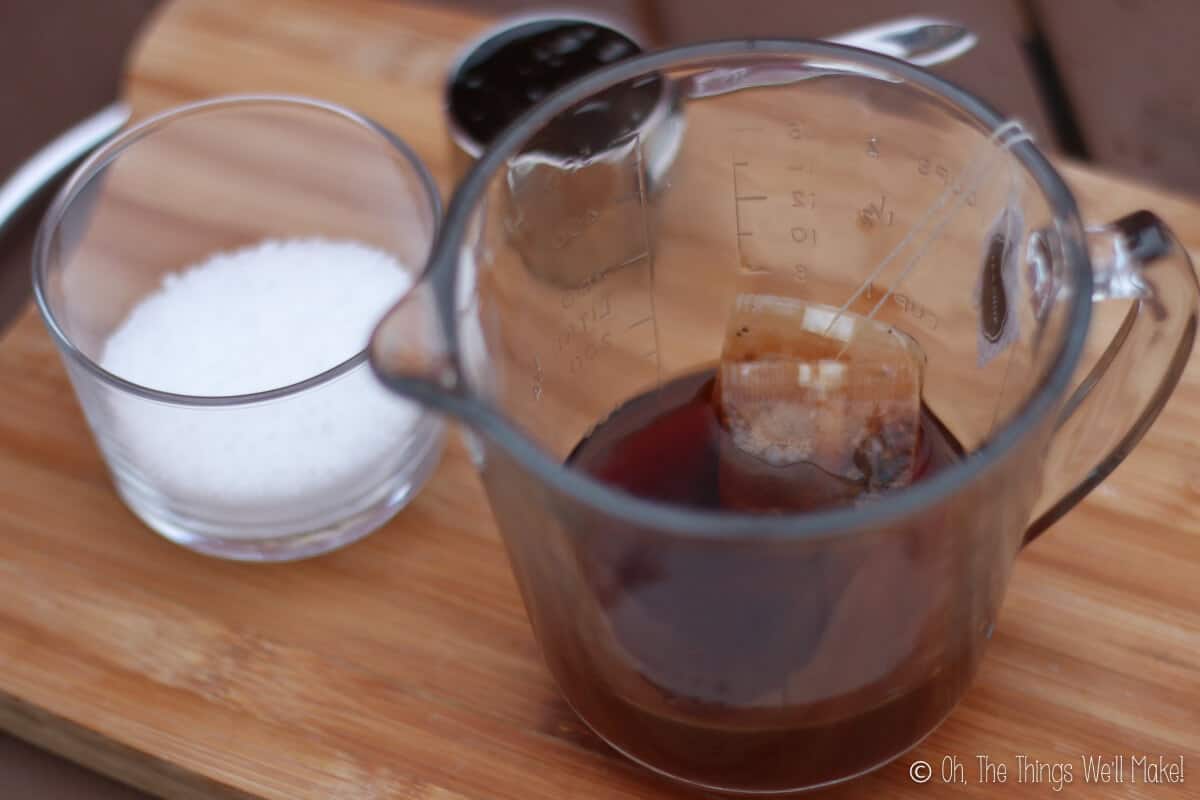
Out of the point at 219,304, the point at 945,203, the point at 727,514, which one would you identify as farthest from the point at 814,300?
the point at 219,304

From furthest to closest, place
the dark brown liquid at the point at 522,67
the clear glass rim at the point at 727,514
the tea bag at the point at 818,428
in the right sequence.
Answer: the dark brown liquid at the point at 522,67, the tea bag at the point at 818,428, the clear glass rim at the point at 727,514

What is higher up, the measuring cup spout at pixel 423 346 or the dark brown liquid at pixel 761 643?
the measuring cup spout at pixel 423 346

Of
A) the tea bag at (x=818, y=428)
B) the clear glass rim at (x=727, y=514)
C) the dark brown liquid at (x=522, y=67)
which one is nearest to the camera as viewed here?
the clear glass rim at (x=727, y=514)

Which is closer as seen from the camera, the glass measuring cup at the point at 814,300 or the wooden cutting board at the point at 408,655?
the glass measuring cup at the point at 814,300

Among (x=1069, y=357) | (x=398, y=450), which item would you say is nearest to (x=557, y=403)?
(x=398, y=450)

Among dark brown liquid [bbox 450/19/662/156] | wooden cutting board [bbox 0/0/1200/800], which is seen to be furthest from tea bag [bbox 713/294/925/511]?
dark brown liquid [bbox 450/19/662/156]

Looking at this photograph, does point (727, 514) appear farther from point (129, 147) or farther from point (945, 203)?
point (129, 147)

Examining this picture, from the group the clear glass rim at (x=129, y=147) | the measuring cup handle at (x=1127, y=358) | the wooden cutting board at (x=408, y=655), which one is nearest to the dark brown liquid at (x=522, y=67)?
the clear glass rim at (x=129, y=147)

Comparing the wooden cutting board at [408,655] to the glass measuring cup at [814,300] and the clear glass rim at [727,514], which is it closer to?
the glass measuring cup at [814,300]
